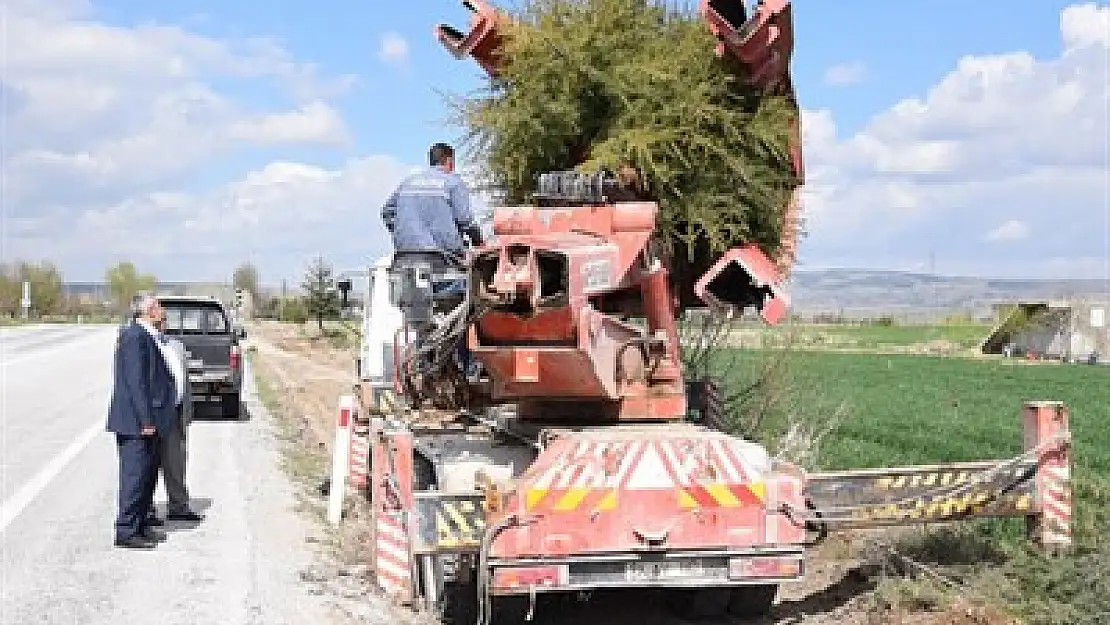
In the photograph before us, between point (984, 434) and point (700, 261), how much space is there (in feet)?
38.2

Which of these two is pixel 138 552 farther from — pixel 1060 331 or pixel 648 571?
pixel 1060 331

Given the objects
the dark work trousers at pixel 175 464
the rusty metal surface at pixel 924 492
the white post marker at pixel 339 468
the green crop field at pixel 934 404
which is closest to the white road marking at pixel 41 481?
the dark work trousers at pixel 175 464

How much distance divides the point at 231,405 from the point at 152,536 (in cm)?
1163

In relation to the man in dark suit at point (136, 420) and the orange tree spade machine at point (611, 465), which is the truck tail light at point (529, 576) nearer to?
the orange tree spade machine at point (611, 465)

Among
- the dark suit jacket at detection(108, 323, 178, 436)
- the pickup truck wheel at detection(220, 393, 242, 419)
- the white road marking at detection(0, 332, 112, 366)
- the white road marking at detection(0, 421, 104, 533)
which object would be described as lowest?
the white road marking at detection(0, 421, 104, 533)

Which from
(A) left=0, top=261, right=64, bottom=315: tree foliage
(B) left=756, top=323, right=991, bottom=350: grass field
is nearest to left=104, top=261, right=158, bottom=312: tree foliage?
(A) left=0, top=261, right=64, bottom=315: tree foliage

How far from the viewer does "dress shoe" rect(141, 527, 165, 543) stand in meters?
10.1

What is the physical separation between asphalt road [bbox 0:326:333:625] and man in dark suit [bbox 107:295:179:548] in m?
0.25

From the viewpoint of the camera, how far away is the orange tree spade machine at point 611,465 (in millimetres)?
7617

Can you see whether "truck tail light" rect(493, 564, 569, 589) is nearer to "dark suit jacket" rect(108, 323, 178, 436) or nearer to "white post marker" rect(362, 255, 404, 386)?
"dark suit jacket" rect(108, 323, 178, 436)

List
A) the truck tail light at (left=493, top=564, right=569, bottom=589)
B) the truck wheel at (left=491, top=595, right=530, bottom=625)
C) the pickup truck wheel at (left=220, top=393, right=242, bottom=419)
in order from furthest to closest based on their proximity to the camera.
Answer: the pickup truck wheel at (left=220, top=393, right=242, bottom=419)
the truck wheel at (left=491, top=595, right=530, bottom=625)
the truck tail light at (left=493, top=564, right=569, bottom=589)

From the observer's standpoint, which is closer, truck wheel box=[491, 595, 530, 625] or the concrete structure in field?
truck wheel box=[491, 595, 530, 625]

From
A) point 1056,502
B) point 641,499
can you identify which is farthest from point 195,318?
point 1056,502

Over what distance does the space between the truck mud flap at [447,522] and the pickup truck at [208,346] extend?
13773mm
